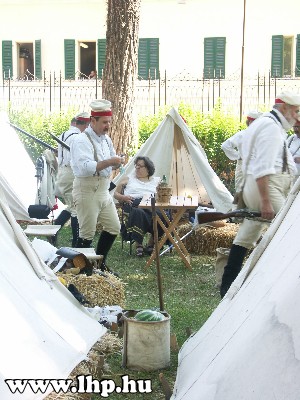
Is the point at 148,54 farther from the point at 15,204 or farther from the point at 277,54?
the point at 15,204

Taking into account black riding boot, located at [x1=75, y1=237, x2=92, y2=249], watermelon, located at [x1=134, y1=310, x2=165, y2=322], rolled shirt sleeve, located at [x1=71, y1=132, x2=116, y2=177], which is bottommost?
black riding boot, located at [x1=75, y1=237, x2=92, y2=249]

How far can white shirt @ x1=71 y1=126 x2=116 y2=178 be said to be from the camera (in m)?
6.60

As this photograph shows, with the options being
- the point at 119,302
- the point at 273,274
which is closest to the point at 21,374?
the point at 273,274

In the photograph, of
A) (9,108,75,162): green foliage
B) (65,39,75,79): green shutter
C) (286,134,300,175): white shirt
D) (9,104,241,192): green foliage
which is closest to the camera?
(286,134,300,175): white shirt

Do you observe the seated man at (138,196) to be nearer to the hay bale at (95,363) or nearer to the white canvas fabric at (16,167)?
the white canvas fabric at (16,167)

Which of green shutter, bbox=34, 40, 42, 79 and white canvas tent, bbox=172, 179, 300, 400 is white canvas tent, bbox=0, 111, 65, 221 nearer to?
white canvas tent, bbox=172, 179, 300, 400

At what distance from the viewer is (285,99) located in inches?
218

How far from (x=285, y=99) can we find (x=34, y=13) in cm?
2015

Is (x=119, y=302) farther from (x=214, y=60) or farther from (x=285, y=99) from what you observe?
(x=214, y=60)

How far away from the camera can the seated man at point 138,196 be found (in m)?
8.58

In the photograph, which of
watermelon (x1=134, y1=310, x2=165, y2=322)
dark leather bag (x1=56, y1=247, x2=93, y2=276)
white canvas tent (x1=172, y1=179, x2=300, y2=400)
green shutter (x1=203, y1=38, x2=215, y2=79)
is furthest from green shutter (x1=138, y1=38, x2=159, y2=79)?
white canvas tent (x1=172, y1=179, x2=300, y2=400)

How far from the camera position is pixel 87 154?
6.63 m

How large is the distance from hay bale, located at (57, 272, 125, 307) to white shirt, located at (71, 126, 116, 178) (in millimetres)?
1084

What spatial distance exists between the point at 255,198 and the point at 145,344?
158 centimetres
